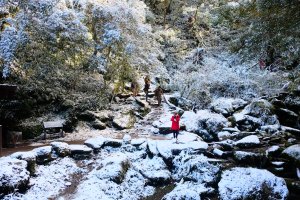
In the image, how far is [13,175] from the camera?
8148mm

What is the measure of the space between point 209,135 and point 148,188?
5032mm

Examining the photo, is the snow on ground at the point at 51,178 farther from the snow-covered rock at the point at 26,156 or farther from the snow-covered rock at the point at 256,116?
the snow-covered rock at the point at 256,116

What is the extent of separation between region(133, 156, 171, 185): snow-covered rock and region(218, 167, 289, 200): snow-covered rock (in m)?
1.80

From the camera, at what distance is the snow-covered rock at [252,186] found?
319 inches

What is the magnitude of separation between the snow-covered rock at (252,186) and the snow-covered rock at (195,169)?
1.45ft

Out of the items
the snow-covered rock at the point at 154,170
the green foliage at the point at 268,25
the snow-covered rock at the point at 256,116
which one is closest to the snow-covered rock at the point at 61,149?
the snow-covered rock at the point at 154,170

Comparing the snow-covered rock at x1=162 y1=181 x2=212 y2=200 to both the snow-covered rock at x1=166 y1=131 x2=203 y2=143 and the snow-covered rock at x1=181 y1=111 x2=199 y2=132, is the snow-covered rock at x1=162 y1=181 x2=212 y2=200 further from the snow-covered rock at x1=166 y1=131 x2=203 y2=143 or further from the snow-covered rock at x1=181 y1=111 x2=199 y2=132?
the snow-covered rock at x1=181 y1=111 x2=199 y2=132

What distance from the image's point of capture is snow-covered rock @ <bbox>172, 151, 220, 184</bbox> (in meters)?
9.09

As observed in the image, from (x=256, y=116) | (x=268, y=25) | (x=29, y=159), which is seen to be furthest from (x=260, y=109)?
(x=29, y=159)

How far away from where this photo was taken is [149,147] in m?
11.1

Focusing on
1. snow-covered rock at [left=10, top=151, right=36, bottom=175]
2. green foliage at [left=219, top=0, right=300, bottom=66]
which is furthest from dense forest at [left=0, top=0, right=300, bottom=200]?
snow-covered rock at [left=10, top=151, right=36, bottom=175]

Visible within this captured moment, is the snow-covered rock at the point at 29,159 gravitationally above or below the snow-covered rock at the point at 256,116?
below

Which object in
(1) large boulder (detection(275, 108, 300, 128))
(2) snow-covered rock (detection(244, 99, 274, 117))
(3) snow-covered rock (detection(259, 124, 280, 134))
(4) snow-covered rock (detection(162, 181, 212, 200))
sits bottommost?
(4) snow-covered rock (detection(162, 181, 212, 200))

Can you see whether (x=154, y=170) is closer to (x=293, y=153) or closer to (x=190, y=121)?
(x=293, y=153)
